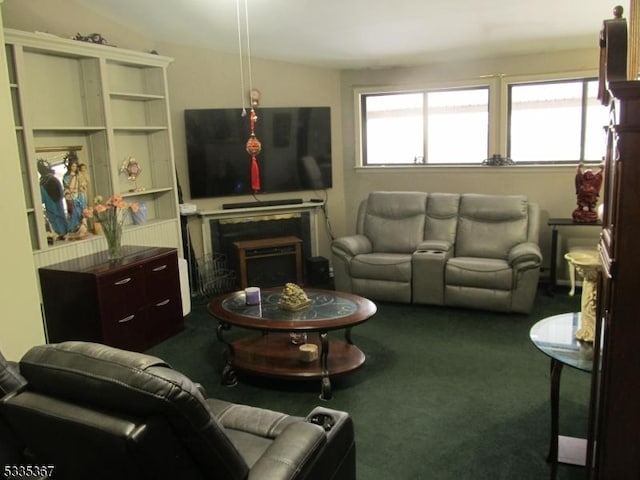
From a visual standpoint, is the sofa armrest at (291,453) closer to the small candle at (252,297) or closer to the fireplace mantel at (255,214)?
the small candle at (252,297)

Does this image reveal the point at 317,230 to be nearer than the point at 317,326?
No

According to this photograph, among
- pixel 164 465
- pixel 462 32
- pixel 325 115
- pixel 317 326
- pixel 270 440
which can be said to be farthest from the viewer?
pixel 325 115

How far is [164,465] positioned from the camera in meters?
1.31

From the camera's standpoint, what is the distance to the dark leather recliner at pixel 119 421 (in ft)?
4.21

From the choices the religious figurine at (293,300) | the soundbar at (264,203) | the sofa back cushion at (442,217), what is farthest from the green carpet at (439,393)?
the soundbar at (264,203)

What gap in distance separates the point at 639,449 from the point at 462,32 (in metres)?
4.01

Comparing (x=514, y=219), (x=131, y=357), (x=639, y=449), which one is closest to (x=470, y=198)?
(x=514, y=219)

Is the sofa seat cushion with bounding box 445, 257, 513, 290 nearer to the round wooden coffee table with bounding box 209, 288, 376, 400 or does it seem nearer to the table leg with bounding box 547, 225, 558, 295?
the table leg with bounding box 547, 225, 558, 295

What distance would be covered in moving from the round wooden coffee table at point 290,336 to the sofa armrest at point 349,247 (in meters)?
1.29

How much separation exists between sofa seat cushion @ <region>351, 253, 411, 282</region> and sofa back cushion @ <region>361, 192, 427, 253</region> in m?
0.31

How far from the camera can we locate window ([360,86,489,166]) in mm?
5676

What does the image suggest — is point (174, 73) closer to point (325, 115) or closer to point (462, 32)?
point (325, 115)

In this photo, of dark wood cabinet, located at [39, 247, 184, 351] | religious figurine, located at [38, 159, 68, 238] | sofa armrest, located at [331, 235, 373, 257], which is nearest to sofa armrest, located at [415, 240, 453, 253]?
sofa armrest, located at [331, 235, 373, 257]

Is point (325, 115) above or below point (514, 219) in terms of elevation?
above
